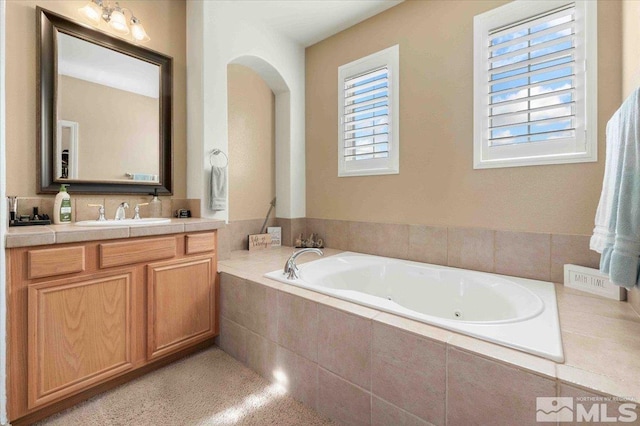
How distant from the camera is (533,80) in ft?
6.03

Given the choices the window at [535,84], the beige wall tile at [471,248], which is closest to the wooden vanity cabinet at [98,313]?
the beige wall tile at [471,248]

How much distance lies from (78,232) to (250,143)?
1.78m

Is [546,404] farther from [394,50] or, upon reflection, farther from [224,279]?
[394,50]

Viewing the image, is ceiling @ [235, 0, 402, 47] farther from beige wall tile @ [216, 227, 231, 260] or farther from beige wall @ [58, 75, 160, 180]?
beige wall tile @ [216, 227, 231, 260]

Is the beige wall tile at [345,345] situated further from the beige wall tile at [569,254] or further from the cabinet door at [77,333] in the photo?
the beige wall tile at [569,254]

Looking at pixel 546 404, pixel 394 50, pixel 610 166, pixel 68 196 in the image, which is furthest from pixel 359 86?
pixel 546 404

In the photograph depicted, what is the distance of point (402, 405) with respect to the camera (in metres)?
1.19

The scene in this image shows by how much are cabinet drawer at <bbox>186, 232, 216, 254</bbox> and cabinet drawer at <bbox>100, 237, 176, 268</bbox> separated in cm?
10

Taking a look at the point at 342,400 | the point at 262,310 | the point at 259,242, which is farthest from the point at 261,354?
the point at 259,242

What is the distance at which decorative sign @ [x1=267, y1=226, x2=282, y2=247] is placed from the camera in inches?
120

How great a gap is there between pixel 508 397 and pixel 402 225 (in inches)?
62.7

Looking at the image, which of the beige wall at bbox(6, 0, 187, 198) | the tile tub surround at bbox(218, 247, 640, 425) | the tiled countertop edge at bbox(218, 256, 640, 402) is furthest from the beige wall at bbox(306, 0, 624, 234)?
the beige wall at bbox(6, 0, 187, 198)

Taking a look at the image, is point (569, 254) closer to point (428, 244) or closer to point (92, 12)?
point (428, 244)

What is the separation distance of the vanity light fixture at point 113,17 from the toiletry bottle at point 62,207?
114 centimetres
